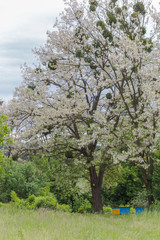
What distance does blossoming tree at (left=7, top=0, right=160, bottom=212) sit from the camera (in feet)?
43.2

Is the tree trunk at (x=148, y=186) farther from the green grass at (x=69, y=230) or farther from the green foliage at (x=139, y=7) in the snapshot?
the green foliage at (x=139, y=7)

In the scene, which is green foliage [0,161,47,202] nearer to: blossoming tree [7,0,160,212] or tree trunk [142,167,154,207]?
blossoming tree [7,0,160,212]

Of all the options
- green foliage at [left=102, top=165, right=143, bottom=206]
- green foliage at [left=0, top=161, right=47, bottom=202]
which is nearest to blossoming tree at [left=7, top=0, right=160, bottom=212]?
green foliage at [left=0, top=161, right=47, bottom=202]

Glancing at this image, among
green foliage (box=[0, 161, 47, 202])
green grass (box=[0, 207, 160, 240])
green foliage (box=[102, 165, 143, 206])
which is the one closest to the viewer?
green grass (box=[0, 207, 160, 240])

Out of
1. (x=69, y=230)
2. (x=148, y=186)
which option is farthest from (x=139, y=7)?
(x=69, y=230)

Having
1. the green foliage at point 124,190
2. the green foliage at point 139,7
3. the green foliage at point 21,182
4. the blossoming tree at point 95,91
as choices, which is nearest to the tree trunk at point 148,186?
the blossoming tree at point 95,91

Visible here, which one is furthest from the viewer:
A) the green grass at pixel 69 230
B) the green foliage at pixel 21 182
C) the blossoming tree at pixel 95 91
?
the green foliage at pixel 21 182

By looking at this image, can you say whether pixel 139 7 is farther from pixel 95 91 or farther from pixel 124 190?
pixel 124 190

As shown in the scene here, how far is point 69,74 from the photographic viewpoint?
16203 millimetres

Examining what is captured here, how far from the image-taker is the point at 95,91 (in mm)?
15852

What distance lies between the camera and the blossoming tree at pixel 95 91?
1318 centimetres

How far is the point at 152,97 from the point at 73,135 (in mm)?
5906

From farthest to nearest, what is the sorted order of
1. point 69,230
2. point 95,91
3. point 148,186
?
point 95,91 → point 148,186 → point 69,230

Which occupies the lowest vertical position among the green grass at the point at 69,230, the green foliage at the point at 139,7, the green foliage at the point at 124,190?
the green grass at the point at 69,230
